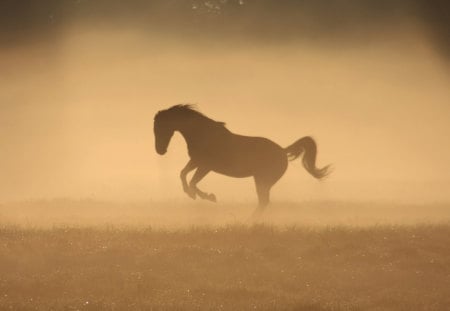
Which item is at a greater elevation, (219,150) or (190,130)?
(190,130)

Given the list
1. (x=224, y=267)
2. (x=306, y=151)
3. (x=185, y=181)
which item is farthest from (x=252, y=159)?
(x=224, y=267)

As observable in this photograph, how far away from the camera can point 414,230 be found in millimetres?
15102

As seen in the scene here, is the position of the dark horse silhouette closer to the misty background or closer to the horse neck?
the horse neck

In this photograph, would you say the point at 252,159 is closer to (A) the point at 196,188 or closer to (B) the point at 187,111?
(A) the point at 196,188

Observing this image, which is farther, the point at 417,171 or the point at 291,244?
the point at 417,171

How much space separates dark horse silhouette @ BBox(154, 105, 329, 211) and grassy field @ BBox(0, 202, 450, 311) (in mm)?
1502

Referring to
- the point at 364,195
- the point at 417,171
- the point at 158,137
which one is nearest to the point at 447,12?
the point at 417,171

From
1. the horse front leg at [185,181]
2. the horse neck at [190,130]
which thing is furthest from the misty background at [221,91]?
the horse neck at [190,130]

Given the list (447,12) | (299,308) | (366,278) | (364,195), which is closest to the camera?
(299,308)

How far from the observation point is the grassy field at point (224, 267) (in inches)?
402

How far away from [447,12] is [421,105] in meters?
20.5

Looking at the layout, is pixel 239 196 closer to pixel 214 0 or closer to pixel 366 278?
pixel 366 278

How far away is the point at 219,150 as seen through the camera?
1664 cm

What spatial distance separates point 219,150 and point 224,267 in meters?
5.10
